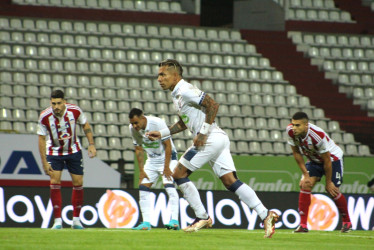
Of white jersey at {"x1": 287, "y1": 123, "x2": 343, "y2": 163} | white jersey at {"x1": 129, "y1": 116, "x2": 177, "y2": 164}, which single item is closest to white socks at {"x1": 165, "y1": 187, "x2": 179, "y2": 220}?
white jersey at {"x1": 129, "y1": 116, "x2": 177, "y2": 164}

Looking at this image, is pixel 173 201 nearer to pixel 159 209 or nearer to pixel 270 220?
pixel 159 209

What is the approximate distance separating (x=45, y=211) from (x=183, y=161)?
4550mm

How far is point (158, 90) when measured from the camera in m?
19.8

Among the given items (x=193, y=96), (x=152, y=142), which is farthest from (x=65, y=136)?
(x=193, y=96)

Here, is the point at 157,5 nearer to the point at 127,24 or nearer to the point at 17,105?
the point at 127,24

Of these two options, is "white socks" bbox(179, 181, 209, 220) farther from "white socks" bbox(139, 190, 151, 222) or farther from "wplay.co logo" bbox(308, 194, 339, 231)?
"wplay.co logo" bbox(308, 194, 339, 231)

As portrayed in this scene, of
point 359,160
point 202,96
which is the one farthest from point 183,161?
point 359,160

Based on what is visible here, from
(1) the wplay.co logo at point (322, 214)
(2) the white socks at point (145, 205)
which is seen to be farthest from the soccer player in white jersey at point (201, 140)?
(1) the wplay.co logo at point (322, 214)

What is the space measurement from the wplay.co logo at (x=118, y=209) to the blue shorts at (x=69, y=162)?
226 cm

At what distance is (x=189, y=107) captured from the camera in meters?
7.98

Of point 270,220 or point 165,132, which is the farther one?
point 165,132

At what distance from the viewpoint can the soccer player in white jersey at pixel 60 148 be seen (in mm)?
9836

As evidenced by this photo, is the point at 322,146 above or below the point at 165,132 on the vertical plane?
below

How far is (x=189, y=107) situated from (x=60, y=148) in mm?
2681
